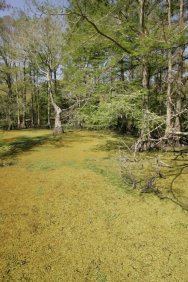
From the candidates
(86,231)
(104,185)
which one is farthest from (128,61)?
(86,231)

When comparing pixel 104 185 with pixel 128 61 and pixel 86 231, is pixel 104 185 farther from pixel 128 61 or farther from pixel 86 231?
pixel 128 61

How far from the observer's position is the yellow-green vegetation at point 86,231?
2406 mm

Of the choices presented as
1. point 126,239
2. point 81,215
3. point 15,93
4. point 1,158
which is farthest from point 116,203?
point 15,93

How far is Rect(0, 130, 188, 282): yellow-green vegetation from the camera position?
241 centimetres

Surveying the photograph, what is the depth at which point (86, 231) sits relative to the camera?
3.11 metres

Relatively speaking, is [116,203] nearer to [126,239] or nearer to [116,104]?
[126,239]

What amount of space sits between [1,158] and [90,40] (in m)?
4.80

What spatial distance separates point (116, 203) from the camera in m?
3.95

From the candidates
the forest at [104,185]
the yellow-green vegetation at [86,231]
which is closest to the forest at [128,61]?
the forest at [104,185]

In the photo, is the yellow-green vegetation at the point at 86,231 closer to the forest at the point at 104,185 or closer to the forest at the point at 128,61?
the forest at the point at 104,185

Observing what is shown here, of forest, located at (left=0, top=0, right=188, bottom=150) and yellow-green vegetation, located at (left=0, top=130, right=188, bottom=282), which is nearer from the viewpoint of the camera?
yellow-green vegetation, located at (left=0, top=130, right=188, bottom=282)

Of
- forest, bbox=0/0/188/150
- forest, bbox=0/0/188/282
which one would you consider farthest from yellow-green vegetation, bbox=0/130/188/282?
forest, bbox=0/0/188/150

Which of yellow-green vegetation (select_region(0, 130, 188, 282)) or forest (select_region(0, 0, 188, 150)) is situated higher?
forest (select_region(0, 0, 188, 150))

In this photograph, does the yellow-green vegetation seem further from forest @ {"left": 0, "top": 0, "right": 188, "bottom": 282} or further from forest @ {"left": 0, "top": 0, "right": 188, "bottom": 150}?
forest @ {"left": 0, "top": 0, "right": 188, "bottom": 150}
